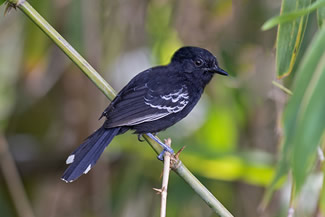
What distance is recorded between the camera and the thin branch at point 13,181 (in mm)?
3902

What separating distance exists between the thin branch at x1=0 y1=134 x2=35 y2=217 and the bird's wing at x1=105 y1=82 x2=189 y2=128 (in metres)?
1.22

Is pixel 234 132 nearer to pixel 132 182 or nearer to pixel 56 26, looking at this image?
pixel 132 182

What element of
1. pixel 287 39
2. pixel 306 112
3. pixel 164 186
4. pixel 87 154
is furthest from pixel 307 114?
pixel 87 154

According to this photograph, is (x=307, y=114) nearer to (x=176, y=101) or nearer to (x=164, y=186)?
(x=164, y=186)

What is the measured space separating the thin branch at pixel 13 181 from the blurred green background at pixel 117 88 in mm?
203

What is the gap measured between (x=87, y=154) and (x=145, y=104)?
20.7 inches

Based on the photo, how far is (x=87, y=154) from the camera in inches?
112

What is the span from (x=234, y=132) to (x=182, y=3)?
1.08 metres

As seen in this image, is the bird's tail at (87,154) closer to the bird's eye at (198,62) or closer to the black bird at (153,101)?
the black bird at (153,101)

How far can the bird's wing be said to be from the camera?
118 inches

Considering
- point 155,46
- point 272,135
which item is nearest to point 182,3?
point 155,46

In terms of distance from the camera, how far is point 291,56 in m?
2.14

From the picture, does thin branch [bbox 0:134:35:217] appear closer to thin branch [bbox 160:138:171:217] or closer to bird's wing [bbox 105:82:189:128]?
bird's wing [bbox 105:82:189:128]

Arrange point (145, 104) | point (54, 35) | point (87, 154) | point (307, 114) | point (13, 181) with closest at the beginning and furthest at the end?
point (307, 114) < point (54, 35) < point (87, 154) < point (145, 104) < point (13, 181)
